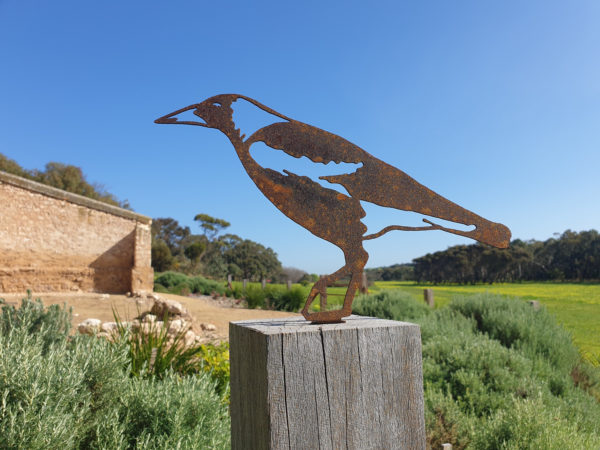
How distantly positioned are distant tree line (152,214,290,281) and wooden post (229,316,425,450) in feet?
84.0

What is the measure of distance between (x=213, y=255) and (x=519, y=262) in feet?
80.3

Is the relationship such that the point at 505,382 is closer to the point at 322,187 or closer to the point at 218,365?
the point at 218,365

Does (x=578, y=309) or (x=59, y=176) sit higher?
(x=59, y=176)

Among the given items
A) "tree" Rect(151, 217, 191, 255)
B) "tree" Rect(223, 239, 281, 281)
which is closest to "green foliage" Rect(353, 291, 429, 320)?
"tree" Rect(223, 239, 281, 281)

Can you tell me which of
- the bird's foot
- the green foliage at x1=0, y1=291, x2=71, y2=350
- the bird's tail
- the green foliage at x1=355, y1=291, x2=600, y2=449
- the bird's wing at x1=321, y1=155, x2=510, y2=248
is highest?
the bird's wing at x1=321, y1=155, x2=510, y2=248

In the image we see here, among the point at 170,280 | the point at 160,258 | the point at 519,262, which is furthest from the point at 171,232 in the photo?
the point at 519,262

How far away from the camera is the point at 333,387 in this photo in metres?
1.34

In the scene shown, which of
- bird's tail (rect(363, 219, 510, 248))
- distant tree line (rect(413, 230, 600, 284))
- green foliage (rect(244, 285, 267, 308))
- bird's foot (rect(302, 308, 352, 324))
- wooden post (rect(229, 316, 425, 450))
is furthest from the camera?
distant tree line (rect(413, 230, 600, 284))

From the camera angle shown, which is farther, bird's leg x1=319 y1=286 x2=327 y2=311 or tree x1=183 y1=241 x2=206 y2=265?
tree x1=183 y1=241 x2=206 y2=265

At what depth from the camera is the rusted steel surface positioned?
1.53m

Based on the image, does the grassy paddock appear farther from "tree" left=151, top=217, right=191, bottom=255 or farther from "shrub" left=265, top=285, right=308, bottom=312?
"tree" left=151, top=217, right=191, bottom=255

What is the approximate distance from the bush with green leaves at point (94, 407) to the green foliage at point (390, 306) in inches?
185

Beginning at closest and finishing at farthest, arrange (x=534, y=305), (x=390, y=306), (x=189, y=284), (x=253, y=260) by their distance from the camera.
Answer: (x=534, y=305), (x=390, y=306), (x=189, y=284), (x=253, y=260)

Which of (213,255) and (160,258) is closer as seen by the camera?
(160,258)
